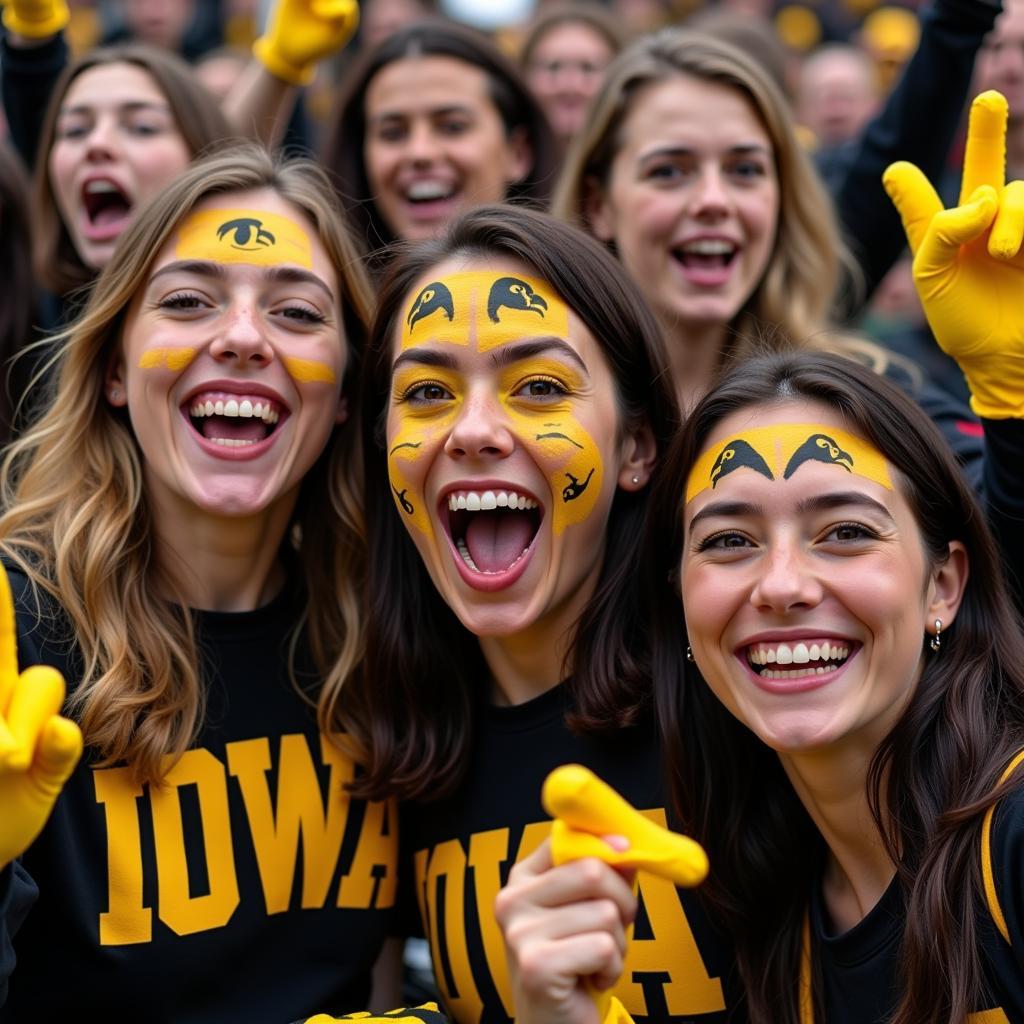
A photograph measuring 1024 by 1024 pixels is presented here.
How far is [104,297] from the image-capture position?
12.0 ft

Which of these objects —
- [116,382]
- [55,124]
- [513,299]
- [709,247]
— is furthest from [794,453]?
[55,124]

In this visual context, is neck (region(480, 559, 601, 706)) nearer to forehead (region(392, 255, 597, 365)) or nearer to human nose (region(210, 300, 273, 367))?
forehead (region(392, 255, 597, 365))

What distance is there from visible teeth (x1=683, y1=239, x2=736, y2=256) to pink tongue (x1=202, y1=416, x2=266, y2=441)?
1.67 m

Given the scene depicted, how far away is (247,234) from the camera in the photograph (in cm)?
359

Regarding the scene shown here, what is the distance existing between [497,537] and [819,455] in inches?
33.9

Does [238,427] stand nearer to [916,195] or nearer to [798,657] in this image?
[798,657]

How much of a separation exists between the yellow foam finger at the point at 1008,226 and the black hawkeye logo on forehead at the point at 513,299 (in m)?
0.97

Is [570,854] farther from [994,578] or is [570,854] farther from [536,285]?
[536,285]

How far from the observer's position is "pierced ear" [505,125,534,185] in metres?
5.41

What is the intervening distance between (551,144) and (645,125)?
2.63ft

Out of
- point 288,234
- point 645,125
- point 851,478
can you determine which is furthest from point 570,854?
point 645,125

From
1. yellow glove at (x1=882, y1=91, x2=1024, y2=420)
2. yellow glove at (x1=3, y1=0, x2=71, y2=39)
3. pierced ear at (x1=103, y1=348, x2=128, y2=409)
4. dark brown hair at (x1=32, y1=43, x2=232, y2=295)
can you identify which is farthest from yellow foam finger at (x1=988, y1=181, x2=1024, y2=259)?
yellow glove at (x1=3, y1=0, x2=71, y2=39)

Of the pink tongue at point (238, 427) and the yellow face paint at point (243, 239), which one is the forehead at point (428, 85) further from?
the pink tongue at point (238, 427)

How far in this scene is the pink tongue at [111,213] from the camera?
5.07 meters
